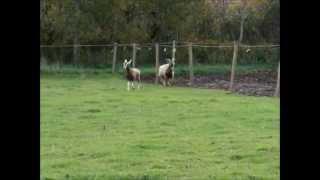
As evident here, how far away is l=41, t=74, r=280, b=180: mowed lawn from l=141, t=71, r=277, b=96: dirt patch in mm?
1308

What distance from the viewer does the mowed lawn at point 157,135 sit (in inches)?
275

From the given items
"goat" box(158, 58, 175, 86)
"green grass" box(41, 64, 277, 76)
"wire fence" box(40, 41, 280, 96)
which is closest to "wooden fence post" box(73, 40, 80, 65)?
"wire fence" box(40, 41, 280, 96)

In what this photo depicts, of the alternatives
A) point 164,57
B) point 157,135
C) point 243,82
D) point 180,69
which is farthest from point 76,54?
point 157,135

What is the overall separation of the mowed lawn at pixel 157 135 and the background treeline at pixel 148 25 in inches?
295

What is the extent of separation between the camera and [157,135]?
9.79 m

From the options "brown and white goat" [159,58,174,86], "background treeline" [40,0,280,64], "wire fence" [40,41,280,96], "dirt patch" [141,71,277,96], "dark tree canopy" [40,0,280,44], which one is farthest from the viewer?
"dark tree canopy" [40,0,280,44]

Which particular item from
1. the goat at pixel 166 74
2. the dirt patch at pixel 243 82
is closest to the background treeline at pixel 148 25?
the dirt patch at pixel 243 82

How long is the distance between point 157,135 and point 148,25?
1642cm

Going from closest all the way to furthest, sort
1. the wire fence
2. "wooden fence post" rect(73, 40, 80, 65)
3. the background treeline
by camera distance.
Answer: the wire fence → "wooden fence post" rect(73, 40, 80, 65) → the background treeline

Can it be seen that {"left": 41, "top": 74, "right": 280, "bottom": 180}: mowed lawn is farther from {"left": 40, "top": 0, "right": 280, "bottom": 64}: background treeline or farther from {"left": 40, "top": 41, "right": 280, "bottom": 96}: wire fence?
{"left": 40, "top": 0, "right": 280, "bottom": 64}: background treeline

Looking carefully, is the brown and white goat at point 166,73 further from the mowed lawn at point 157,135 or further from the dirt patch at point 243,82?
the mowed lawn at point 157,135

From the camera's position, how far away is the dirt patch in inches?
706
